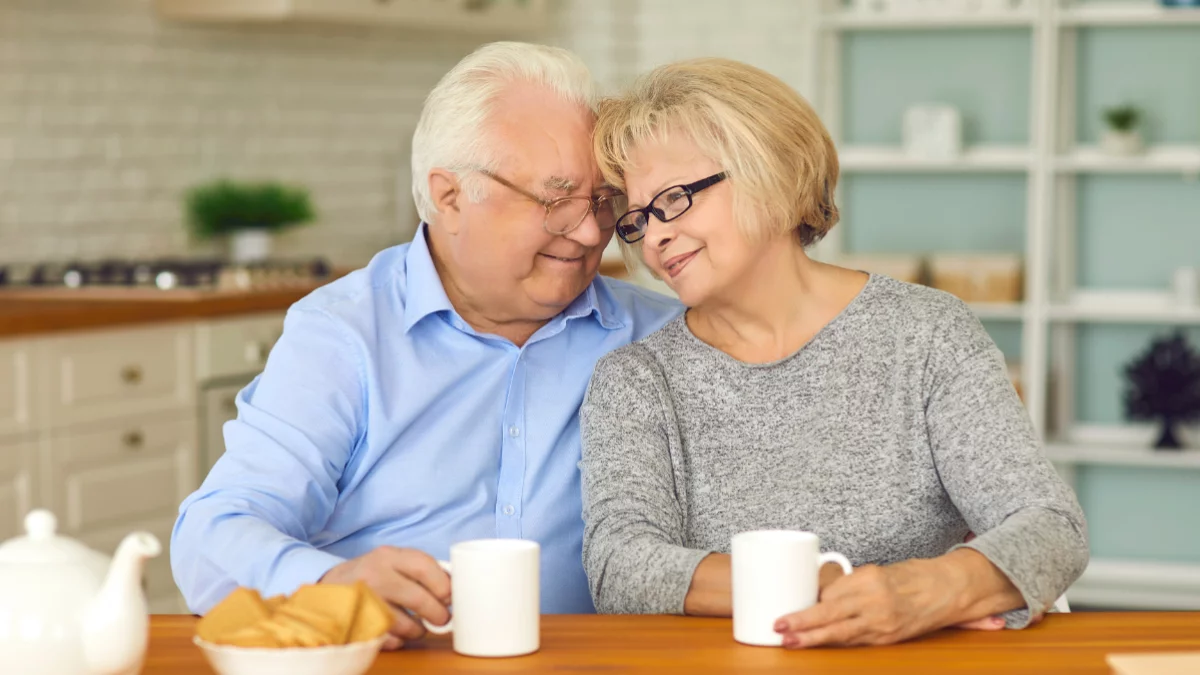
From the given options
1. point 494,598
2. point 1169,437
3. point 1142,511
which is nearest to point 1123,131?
point 1169,437

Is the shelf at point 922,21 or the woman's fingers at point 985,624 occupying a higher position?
the shelf at point 922,21

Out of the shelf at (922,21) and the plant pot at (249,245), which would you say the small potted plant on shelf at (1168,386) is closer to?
the shelf at (922,21)

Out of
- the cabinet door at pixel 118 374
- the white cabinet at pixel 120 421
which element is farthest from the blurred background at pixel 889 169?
the cabinet door at pixel 118 374

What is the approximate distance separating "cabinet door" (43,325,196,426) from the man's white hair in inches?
65.6

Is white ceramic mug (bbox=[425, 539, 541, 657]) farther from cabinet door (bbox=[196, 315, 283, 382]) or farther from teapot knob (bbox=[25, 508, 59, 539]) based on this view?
cabinet door (bbox=[196, 315, 283, 382])

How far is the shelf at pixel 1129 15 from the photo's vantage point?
4641 millimetres

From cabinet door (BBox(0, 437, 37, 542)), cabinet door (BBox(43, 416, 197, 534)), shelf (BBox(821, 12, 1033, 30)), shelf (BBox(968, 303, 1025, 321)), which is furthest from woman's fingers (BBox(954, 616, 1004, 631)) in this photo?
shelf (BBox(821, 12, 1033, 30))

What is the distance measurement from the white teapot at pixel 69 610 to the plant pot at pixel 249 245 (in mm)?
3597

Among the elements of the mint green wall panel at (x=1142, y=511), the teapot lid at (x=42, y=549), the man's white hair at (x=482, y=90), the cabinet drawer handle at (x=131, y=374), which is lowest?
the mint green wall panel at (x=1142, y=511)

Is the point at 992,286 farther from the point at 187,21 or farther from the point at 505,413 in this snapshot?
the point at 505,413

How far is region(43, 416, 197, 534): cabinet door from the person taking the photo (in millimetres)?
3395

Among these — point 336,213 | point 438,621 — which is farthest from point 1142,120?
point 438,621

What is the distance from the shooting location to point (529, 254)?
6.53 feet

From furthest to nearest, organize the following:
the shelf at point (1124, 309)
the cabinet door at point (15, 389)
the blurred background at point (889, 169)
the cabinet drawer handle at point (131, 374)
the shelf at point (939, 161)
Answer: the shelf at point (939, 161)
the shelf at point (1124, 309)
the blurred background at point (889, 169)
the cabinet drawer handle at point (131, 374)
the cabinet door at point (15, 389)
